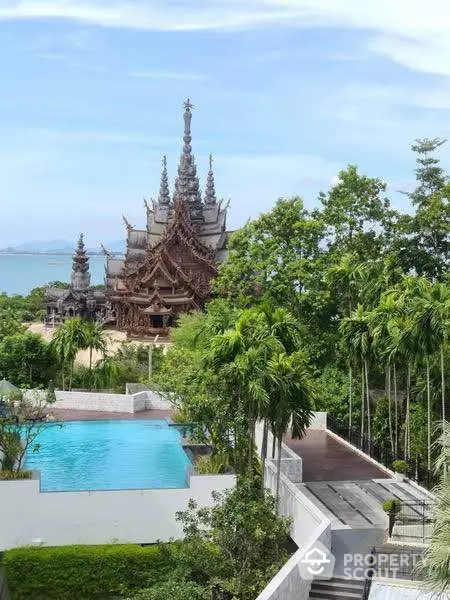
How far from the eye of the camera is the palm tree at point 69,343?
3469cm

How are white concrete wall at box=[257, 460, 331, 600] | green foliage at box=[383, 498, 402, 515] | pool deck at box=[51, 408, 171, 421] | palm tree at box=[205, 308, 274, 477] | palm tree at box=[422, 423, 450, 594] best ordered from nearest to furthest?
palm tree at box=[422, 423, 450, 594] → white concrete wall at box=[257, 460, 331, 600] → green foliage at box=[383, 498, 402, 515] → palm tree at box=[205, 308, 274, 477] → pool deck at box=[51, 408, 171, 421]

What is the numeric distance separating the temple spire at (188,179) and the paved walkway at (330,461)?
38.3 metres

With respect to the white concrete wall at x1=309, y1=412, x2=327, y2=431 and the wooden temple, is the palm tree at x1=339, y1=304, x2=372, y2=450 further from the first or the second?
the wooden temple

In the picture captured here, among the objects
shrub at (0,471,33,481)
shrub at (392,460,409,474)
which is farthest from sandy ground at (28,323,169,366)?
shrub at (392,460,409,474)

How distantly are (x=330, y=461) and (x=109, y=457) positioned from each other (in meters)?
6.92

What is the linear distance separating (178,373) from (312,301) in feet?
33.3

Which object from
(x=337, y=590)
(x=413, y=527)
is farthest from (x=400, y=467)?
(x=337, y=590)

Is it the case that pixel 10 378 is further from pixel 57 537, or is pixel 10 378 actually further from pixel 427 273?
pixel 427 273

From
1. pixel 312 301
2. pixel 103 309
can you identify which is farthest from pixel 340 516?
pixel 103 309

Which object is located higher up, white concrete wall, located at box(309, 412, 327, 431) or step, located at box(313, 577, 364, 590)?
white concrete wall, located at box(309, 412, 327, 431)

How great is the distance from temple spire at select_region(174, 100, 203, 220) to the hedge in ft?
151

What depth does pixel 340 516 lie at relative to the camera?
63.7ft

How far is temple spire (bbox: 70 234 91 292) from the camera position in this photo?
198 feet

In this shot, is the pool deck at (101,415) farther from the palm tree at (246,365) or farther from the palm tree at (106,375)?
the palm tree at (246,365)
